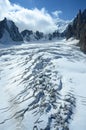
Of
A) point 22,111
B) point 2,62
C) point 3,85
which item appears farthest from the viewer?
point 2,62

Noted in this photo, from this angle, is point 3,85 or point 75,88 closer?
point 75,88

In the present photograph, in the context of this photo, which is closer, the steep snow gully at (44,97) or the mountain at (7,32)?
the steep snow gully at (44,97)

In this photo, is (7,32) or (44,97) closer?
(44,97)

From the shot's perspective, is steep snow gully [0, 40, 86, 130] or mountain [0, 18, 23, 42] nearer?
steep snow gully [0, 40, 86, 130]

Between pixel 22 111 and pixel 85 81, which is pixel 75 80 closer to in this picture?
pixel 85 81

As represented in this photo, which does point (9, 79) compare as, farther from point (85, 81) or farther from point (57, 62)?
point (85, 81)

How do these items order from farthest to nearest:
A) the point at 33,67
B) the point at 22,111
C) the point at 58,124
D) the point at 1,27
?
the point at 1,27, the point at 33,67, the point at 22,111, the point at 58,124

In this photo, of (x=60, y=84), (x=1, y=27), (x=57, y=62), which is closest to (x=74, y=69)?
(x=57, y=62)

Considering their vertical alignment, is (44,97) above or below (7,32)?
above
